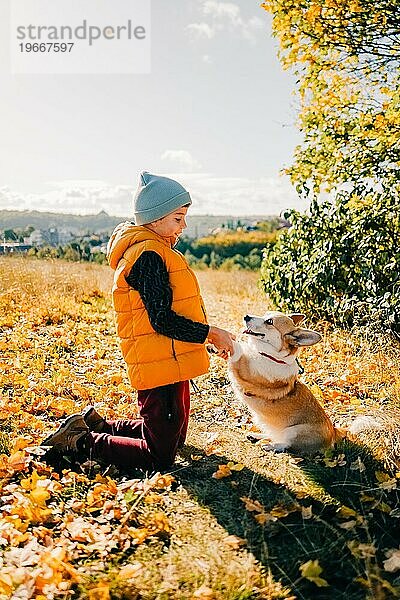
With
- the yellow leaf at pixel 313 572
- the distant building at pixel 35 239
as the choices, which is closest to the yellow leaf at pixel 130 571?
the yellow leaf at pixel 313 572

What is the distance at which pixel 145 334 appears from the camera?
3.90 meters

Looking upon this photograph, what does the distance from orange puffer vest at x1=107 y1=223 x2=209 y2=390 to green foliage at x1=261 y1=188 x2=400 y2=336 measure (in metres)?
3.79

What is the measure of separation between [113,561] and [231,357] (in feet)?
5.26

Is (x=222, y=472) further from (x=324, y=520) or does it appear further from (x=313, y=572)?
(x=313, y=572)

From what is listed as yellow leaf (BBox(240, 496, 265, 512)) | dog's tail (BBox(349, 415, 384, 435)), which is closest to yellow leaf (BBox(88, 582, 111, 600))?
yellow leaf (BBox(240, 496, 265, 512))

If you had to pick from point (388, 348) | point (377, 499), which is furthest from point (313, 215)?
point (377, 499)

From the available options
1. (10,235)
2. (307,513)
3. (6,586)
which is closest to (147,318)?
(307,513)

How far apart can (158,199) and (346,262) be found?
16.2 feet

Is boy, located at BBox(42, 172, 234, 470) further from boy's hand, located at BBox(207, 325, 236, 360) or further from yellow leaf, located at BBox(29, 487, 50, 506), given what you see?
yellow leaf, located at BBox(29, 487, 50, 506)

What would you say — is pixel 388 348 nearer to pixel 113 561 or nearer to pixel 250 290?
pixel 113 561

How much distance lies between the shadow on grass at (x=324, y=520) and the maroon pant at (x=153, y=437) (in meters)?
0.19

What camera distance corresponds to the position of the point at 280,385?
14.2ft

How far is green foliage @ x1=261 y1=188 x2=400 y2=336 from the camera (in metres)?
7.74

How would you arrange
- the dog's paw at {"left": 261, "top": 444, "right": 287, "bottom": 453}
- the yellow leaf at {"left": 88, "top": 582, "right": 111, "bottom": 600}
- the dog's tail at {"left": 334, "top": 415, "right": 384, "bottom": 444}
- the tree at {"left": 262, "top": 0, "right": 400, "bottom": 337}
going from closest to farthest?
the yellow leaf at {"left": 88, "top": 582, "right": 111, "bottom": 600}, the dog's paw at {"left": 261, "top": 444, "right": 287, "bottom": 453}, the dog's tail at {"left": 334, "top": 415, "right": 384, "bottom": 444}, the tree at {"left": 262, "top": 0, "right": 400, "bottom": 337}
